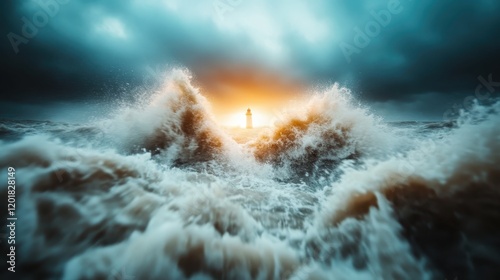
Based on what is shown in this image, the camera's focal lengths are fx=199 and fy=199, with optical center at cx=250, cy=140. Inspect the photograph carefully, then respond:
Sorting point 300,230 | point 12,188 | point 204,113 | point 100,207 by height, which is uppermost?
point 204,113

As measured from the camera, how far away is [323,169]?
264 inches

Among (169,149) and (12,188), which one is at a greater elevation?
(169,149)

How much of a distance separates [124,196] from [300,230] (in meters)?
3.16

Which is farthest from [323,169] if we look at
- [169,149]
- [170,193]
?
[169,149]

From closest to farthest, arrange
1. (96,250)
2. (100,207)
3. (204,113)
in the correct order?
(96,250), (100,207), (204,113)

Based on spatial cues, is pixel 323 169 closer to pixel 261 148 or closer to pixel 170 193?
pixel 261 148

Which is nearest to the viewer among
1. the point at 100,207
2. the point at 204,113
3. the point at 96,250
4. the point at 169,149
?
the point at 96,250

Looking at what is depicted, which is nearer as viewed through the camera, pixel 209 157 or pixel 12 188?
pixel 12 188

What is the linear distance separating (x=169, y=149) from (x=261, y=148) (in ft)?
11.7

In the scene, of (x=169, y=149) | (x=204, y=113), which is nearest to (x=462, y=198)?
(x=169, y=149)

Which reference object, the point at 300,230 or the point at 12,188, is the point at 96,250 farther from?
the point at 300,230

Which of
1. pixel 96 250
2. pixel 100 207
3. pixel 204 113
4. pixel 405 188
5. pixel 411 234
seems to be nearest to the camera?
pixel 96 250

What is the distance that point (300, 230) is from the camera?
3.45 meters

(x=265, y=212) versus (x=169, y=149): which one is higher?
(x=169, y=149)
